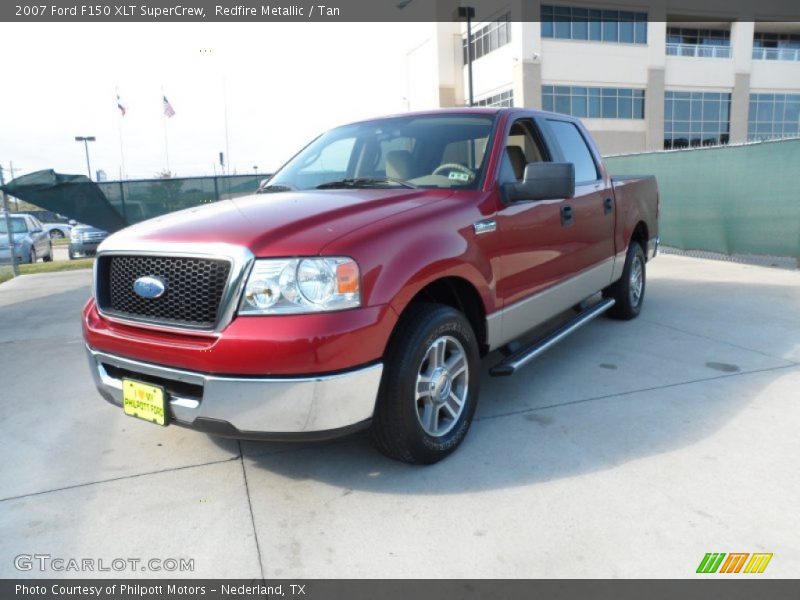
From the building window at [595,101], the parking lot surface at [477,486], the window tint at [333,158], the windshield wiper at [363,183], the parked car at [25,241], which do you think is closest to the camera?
the parking lot surface at [477,486]

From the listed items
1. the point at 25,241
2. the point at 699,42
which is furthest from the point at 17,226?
the point at 699,42

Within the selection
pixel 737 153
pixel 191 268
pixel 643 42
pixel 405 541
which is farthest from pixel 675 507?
pixel 643 42

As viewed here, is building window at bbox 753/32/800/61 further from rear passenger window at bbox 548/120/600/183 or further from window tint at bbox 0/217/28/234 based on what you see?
rear passenger window at bbox 548/120/600/183

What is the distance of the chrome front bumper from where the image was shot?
258 cm

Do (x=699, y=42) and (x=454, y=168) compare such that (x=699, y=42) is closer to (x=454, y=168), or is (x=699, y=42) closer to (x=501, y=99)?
(x=501, y=99)

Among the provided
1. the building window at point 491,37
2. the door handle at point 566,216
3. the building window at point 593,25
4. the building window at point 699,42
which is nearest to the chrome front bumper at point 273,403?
the door handle at point 566,216

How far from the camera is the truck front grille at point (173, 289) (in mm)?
2697

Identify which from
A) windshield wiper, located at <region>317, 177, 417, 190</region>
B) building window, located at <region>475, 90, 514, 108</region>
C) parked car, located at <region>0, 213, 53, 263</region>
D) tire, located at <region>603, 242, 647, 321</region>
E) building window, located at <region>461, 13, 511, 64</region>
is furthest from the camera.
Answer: building window, located at <region>475, 90, 514, 108</region>

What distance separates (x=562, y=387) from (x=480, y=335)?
103cm

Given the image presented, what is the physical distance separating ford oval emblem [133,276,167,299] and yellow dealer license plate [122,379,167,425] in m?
0.43

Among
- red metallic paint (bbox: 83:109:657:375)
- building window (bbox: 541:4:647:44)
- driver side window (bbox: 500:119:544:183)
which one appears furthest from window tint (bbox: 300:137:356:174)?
building window (bbox: 541:4:647:44)

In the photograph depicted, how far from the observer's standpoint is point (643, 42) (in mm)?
36562

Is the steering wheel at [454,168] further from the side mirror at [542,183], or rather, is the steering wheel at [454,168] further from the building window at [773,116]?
the building window at [773,116]

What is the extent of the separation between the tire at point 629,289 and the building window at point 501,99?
3158 cm
